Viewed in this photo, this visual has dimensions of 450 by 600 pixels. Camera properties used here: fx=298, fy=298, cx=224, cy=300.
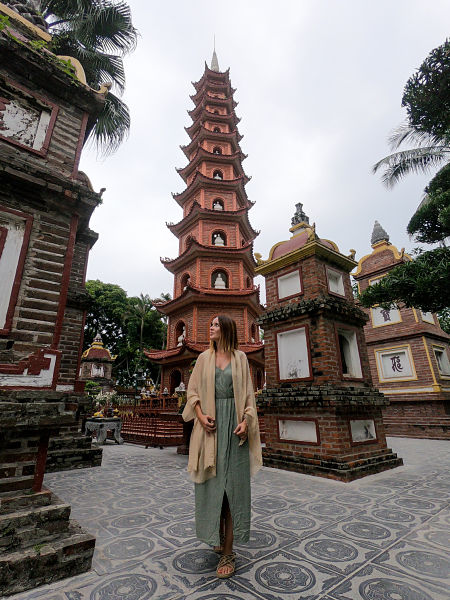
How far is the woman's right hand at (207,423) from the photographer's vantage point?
237 cm

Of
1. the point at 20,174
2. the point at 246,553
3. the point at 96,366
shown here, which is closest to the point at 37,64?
the point at 20,174

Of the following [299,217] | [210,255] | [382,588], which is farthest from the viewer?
[210,255]

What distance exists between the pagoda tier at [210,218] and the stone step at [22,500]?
1620 centimetres

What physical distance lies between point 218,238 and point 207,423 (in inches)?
630

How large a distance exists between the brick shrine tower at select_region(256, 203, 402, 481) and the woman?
3558 mm

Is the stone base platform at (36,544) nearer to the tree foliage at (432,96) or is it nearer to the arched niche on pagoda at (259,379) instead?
the tree foliage at (432,96)

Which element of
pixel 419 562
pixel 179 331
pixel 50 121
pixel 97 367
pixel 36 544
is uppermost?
pixel 179 331

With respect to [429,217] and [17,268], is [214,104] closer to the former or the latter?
[429,217]

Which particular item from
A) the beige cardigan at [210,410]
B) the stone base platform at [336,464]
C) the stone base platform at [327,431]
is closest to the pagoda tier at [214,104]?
the stone base platform at [327,431]

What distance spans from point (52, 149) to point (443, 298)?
8342 millimetres

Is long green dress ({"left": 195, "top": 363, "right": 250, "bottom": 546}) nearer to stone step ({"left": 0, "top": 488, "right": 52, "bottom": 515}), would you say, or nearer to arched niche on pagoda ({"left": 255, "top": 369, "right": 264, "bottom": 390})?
stone step ({"left": 0, "top": 488, "right": 52, "bottom": 515})

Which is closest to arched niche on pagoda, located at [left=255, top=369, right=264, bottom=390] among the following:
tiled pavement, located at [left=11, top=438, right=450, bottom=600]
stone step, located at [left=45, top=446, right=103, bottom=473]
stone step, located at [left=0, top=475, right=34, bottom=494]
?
stone step, located at [left=45, top=446, right=103, bottom=473]

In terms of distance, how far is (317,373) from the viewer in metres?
6.01

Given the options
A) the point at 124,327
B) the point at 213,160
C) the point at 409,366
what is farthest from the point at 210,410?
the point at 124,327
